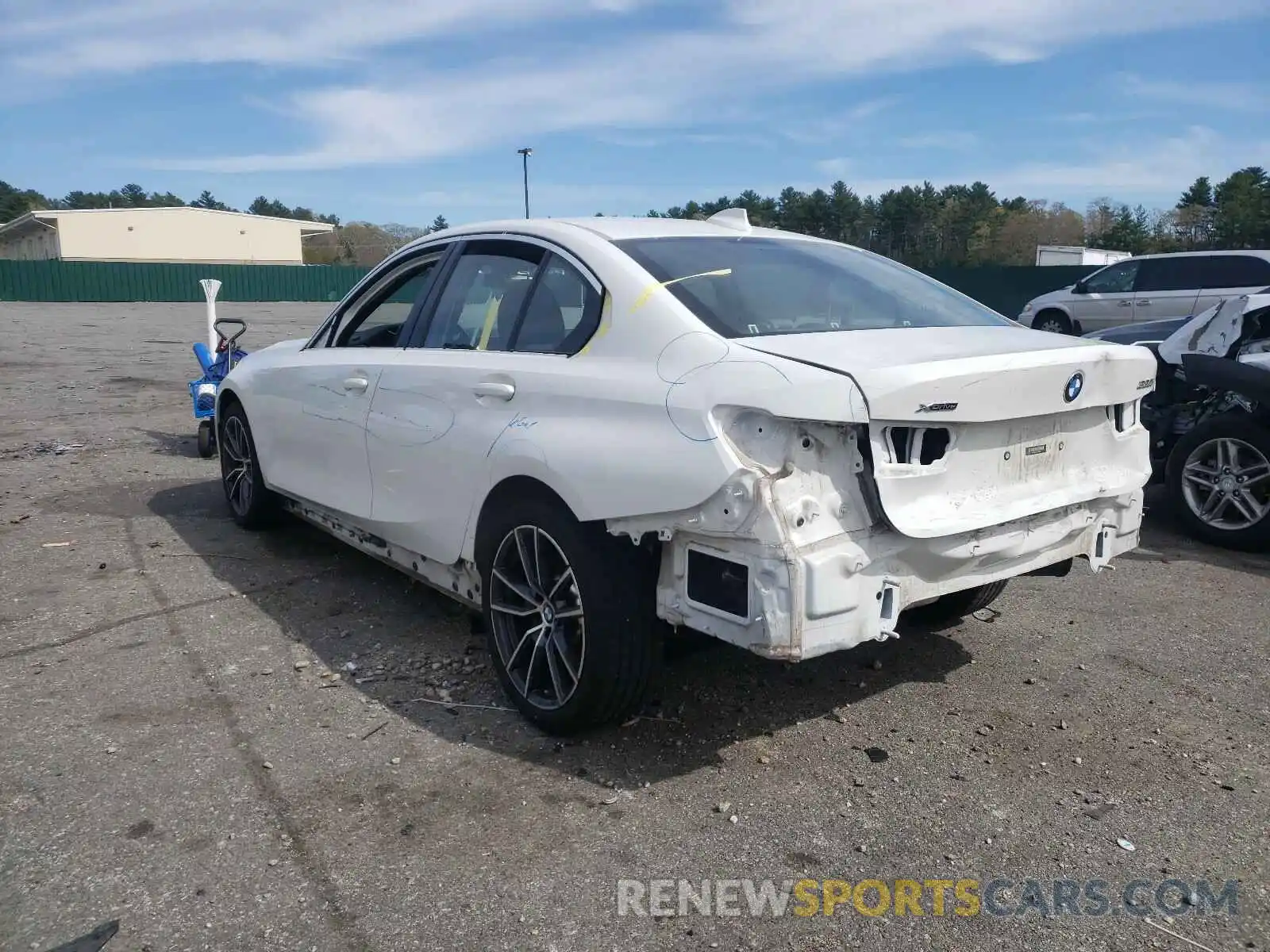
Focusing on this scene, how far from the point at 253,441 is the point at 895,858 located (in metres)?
4.36

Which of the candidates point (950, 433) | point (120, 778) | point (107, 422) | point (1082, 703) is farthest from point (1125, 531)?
point (107, 422)

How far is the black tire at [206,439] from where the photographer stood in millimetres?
8352

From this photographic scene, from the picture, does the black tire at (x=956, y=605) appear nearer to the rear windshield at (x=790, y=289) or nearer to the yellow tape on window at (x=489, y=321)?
the rear windshield at (x=790, y=289)

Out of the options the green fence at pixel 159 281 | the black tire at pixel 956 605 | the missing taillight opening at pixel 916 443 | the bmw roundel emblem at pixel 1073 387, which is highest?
the green fence at pixel 159 281

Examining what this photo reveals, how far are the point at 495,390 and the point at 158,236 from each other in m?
70.1

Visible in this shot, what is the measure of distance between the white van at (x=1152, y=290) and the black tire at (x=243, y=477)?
13464 millimetres

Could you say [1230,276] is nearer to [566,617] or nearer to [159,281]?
[566,617]

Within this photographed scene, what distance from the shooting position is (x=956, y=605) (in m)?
4.49

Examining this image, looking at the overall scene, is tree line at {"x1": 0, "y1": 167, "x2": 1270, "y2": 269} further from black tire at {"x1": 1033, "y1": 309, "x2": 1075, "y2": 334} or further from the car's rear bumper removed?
the car's rear bumper removed

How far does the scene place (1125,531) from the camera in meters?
Result: 3.68

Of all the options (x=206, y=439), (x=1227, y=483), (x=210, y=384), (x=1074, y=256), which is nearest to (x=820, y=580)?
(x=1227, y=483)

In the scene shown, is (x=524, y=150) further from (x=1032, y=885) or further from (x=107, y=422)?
(x=1032, y=885)

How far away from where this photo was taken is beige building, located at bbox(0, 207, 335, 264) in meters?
61.9

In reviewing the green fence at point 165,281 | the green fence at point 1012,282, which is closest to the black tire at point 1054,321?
the green fence at point 1012,282
